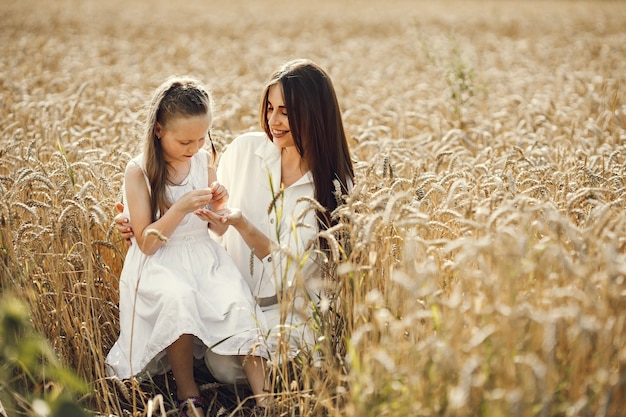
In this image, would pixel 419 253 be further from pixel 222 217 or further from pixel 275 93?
pixel 275 93

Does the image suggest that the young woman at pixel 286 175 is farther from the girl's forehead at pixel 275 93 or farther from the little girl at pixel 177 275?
the little girl at pixel 177 275

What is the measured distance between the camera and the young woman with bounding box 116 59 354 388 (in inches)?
130

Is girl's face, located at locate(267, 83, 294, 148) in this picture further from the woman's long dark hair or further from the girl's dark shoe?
the girl's dark shoe

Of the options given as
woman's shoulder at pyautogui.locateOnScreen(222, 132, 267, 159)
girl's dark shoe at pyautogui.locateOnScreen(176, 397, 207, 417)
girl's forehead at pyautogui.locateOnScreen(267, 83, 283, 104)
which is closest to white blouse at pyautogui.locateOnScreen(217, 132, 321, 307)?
woman's shoulder at pyautogui.locateOnScreen(222, 132, 267, 159)

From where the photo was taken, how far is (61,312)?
3.26 metres

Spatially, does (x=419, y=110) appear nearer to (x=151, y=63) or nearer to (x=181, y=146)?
(x=181, y=146)

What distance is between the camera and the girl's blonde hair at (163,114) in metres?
3.17

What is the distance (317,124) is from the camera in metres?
3.45

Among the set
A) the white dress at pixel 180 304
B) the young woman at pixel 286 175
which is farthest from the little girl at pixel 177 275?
the young woman at pixel 286 175

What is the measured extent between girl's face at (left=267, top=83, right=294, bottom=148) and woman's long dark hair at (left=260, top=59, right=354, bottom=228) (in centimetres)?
3

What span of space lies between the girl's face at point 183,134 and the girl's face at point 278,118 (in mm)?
375

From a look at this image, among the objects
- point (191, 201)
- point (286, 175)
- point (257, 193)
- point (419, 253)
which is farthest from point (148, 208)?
point (419, 253)

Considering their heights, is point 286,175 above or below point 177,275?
above

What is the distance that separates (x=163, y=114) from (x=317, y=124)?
792 millimetres
